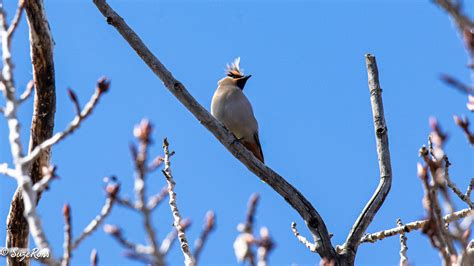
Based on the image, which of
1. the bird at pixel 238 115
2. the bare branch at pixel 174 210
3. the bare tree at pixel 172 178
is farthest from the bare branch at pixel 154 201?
the bird at pixel 238 115

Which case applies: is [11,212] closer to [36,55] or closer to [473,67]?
[36,55]

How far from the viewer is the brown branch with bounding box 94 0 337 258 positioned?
500 centimetres

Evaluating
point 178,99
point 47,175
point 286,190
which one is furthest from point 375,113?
point 47,175

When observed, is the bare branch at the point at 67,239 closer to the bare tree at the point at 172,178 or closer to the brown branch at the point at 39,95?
the bare tree at the point at 172,178

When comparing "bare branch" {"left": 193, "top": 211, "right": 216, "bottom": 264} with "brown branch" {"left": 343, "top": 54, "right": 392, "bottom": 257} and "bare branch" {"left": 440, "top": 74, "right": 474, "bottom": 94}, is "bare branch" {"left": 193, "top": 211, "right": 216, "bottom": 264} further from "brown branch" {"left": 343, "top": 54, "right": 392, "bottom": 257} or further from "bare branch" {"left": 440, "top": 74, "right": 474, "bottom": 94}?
"brown branch" {"left": 343, "top": 54, "right": 392, "bottom": 257}

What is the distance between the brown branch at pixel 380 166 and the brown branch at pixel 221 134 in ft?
0.62

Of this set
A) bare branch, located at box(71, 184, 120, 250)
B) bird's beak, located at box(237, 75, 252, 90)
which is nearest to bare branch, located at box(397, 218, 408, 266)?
bare branch, located at box(71, 184, 120, 250)

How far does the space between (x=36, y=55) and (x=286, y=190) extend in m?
1.87

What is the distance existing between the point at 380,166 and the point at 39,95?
93.3 inches

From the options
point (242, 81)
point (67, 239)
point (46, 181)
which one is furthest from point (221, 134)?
point (242, 81)

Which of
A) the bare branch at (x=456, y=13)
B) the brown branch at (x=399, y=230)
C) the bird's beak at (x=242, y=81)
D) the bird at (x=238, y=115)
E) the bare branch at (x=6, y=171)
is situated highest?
the bird's beak at (x=242, y=81)

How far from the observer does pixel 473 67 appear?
2215 mm

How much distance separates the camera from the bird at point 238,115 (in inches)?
299

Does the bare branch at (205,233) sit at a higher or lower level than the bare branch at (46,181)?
lower
